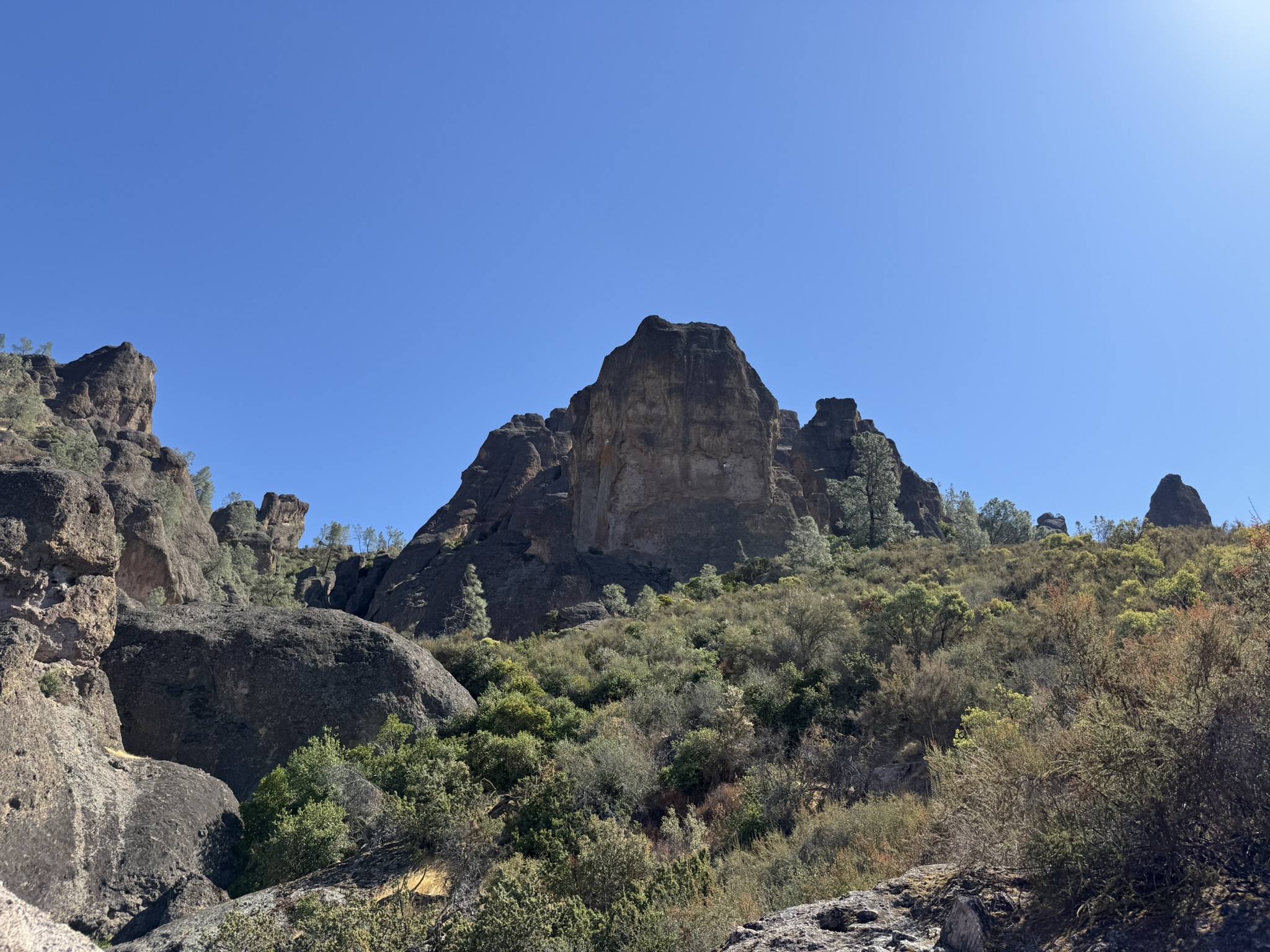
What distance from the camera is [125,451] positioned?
44.4m

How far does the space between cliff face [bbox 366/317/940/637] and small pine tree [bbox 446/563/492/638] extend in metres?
1.05

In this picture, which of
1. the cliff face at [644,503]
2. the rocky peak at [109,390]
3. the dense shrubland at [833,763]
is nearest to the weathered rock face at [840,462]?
the cliff face at [644,503]

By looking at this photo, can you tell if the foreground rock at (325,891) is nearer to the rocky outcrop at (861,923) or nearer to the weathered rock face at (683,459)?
the rocky outcrop at (861,923)

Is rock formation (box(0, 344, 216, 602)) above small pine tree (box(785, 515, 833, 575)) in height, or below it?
above

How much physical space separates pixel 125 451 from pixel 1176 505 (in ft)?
269

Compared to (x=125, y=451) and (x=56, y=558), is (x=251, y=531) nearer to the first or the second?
(x=125, y=451)

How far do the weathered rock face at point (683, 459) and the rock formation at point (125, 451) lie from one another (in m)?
22.7

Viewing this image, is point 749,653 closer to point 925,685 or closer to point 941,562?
point 925,685

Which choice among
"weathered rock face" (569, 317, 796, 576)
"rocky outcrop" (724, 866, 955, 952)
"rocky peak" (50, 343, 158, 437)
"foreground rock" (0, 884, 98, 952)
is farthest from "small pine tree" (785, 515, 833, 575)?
"rocky peak" (50, 343, 158, 437)

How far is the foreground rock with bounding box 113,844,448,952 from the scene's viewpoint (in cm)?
742

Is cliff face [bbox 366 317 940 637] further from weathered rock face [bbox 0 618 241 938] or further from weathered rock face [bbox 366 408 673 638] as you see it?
weathered rock face [bbox 0 618 241 938]

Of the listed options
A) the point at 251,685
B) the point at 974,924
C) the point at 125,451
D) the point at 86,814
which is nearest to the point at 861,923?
the point at 974,924

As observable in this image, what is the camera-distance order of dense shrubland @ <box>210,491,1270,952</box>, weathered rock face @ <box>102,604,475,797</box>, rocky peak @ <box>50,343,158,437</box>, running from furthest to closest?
1. rocky peak @ <box>50,343,158,437</box>
2. weathered rock face @ <box>102,604,475,797</box>
3. dense shrubland @ <box>210,491,1270,952</box>

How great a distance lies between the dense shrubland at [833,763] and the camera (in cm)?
439
